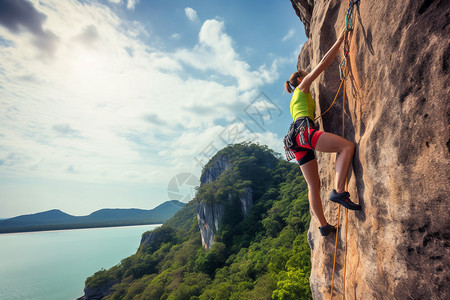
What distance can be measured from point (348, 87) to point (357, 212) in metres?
1.52

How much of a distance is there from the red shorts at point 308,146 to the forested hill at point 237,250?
1990 centimetres

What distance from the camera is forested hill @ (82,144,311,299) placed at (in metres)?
25.3

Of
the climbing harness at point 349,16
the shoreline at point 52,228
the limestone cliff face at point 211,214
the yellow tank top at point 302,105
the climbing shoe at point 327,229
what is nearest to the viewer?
the climbing harness at point 349,16

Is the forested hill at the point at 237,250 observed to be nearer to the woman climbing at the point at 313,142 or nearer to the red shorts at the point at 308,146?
the woman climbing at the point at 313,142

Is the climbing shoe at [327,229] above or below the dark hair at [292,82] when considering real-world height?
below

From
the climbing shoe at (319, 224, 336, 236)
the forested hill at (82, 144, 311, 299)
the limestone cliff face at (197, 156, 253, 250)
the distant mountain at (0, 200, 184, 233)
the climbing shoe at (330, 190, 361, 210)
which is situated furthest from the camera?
the distant mountain at (0, 200, 184, 233)

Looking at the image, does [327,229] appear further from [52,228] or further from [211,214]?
[52,228]

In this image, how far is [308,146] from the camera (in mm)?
2715

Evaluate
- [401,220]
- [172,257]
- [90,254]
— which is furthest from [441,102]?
[90,254]

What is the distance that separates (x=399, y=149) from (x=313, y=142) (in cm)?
94

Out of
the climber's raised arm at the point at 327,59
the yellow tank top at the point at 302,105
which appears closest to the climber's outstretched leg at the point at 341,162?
the yellow tank top at the point at 302,105

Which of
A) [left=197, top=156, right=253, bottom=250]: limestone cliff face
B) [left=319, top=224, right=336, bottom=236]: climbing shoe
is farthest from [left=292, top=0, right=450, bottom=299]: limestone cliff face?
[left=197, top=156, right=253, bottom=250]: limestone cliff face

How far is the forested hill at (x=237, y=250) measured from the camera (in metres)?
25.3

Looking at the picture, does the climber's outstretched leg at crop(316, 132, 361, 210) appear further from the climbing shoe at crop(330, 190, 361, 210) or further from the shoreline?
the shoreline
